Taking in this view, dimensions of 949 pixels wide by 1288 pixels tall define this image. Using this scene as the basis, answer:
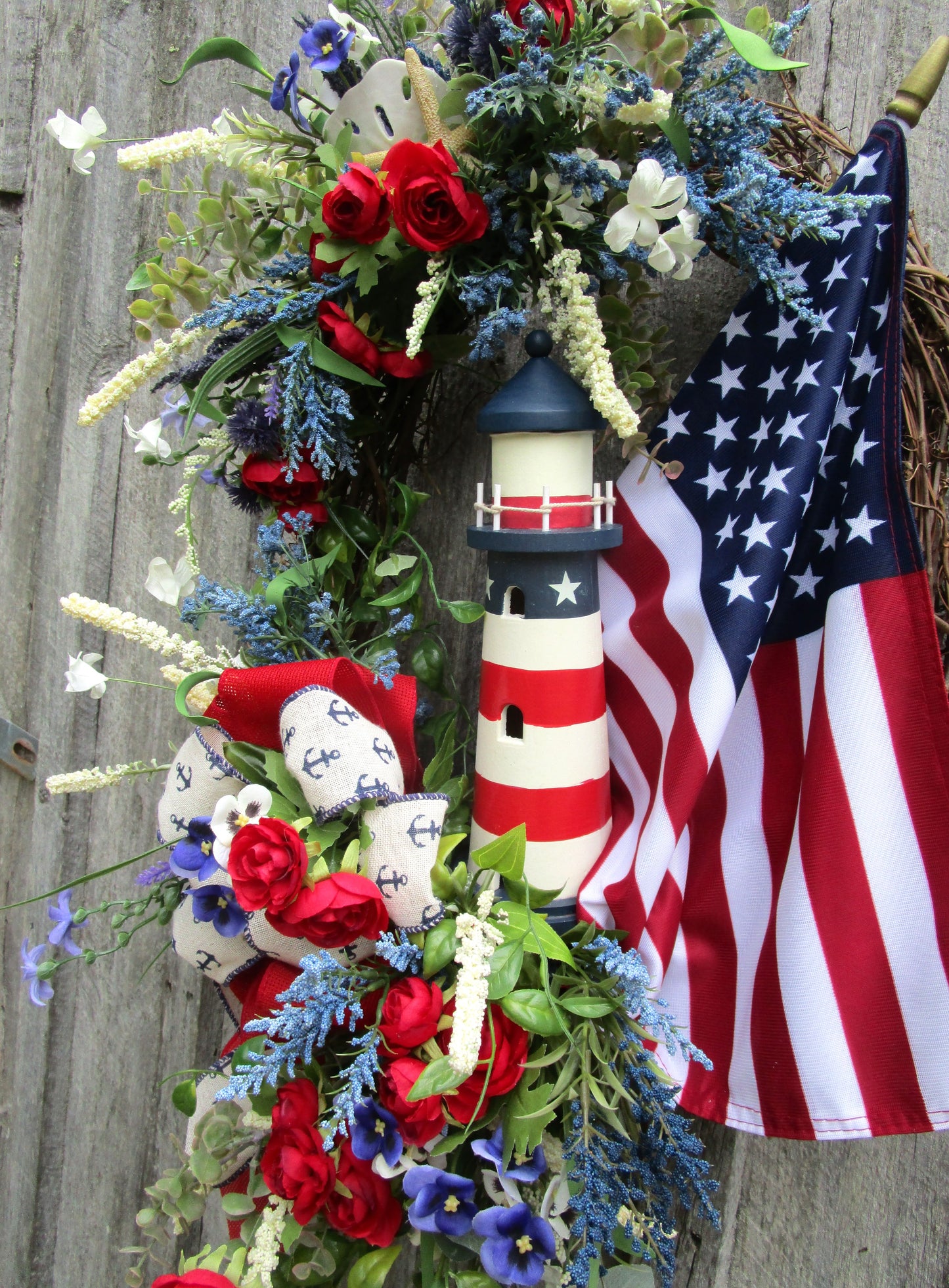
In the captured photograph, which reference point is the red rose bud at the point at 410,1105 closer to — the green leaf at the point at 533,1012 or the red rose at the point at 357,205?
the green leaf at the point at 533,1012

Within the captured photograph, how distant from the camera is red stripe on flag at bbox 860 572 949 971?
71cm

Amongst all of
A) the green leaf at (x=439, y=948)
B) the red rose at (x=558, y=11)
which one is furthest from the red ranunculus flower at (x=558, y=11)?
the green leaf at (x=439, y=948)

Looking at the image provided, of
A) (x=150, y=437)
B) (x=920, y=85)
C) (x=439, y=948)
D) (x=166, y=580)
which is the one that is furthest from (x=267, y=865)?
(x=920, y=85)

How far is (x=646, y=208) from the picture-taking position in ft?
2.15

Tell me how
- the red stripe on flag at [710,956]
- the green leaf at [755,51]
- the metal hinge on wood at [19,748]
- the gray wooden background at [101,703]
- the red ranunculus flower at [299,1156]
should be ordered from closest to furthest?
the green leaf at [755,51] < the red ranunculus flower at [299,1156] < the red stripe on flag at [710,956] < the gray wooden background at [101,703] < the metal hinge on wood at [19,748]

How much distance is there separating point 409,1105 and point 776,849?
40 centimetres

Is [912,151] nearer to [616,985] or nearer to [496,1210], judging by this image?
[616,985]

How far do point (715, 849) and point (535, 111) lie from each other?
665mm

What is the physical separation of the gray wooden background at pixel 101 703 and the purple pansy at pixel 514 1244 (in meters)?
0.35

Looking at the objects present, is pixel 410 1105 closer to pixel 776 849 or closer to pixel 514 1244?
pixel 514 1244

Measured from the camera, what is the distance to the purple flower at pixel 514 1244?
2.19 ft

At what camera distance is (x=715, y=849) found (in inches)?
32.1

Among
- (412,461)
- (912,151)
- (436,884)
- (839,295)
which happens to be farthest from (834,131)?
(436,884)

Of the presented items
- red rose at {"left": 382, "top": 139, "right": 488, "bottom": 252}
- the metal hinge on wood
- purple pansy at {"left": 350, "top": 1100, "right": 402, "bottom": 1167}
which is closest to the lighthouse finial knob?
red rose at {"left": 382, "top": 139, "right": 488, "bottom": 252}
